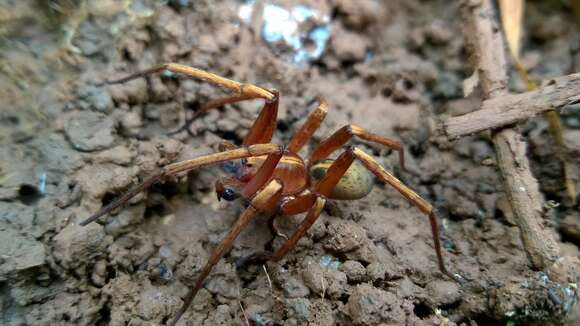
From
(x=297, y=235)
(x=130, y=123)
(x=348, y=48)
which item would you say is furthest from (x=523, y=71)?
(x=130, y=123)

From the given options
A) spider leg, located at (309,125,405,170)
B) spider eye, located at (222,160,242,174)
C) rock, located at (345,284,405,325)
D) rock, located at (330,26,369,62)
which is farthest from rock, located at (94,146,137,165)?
rock, located at (330,26,369,62)

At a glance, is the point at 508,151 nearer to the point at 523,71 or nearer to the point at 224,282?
the point at 523,71

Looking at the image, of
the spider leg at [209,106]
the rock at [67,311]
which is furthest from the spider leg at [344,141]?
the rock at [67,311]

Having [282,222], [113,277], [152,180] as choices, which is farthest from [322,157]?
[113,277]

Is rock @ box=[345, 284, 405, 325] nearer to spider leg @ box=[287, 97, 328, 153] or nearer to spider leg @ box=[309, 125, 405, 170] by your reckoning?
spider leg @ box=[309, 125, 405, 170]

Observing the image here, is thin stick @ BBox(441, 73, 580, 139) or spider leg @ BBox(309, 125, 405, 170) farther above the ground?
thin stick @ BBox(441, 73, 580, 139)

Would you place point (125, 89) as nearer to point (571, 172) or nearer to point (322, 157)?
point (322, 157)

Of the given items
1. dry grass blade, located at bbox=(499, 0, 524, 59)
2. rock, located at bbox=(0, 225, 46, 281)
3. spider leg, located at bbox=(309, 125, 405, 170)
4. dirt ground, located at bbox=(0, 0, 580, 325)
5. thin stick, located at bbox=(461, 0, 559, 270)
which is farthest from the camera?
dry grass blade, located at bbox=(499, 0, 524, 59)
